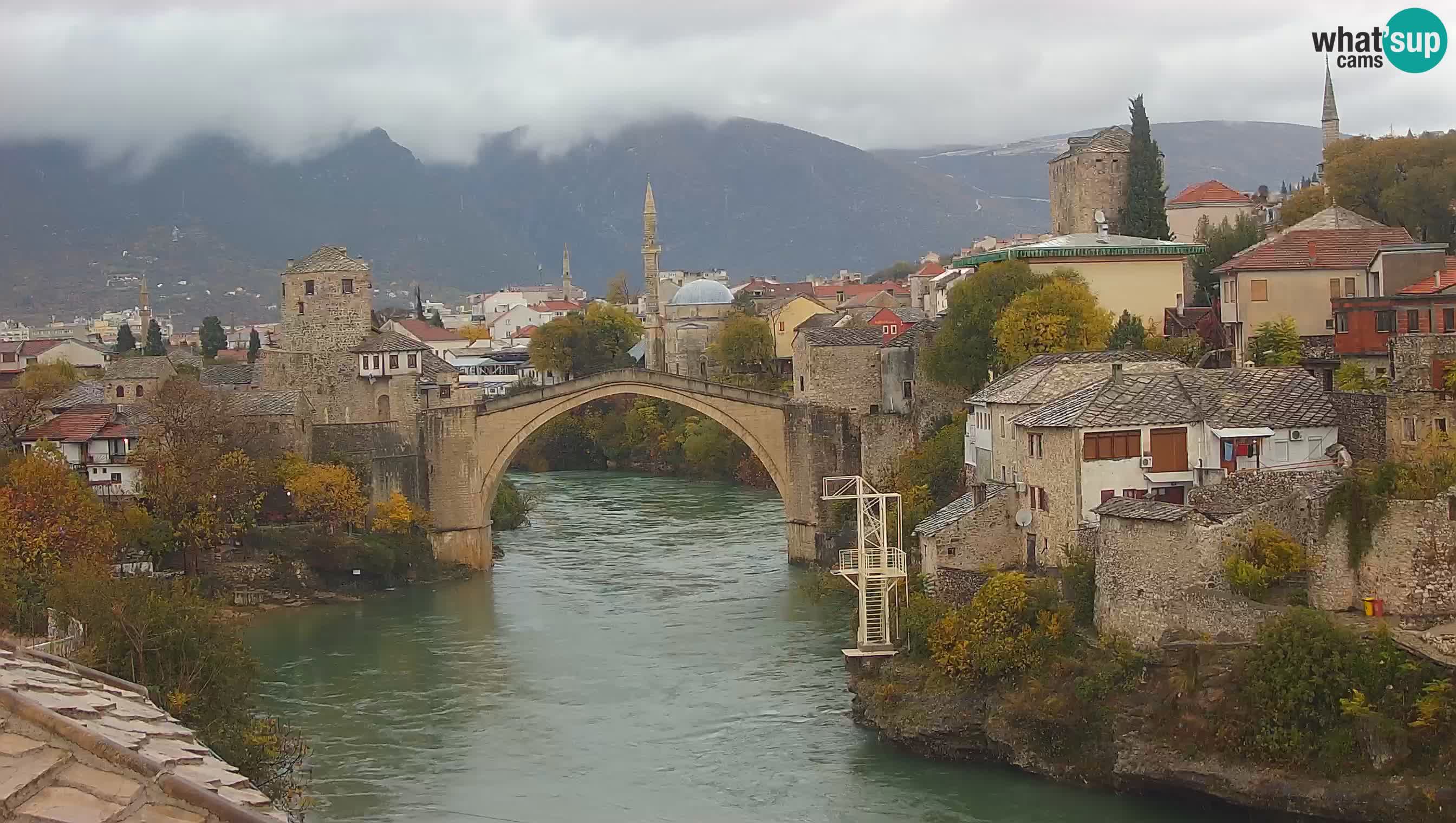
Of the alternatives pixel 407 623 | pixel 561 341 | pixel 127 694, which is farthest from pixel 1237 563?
pixel 561 341

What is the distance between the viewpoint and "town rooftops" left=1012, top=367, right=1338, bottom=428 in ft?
95.7

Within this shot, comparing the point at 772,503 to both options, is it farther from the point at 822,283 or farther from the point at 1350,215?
the point at 822,283

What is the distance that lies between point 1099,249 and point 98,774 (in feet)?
133

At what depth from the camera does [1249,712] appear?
2358cm

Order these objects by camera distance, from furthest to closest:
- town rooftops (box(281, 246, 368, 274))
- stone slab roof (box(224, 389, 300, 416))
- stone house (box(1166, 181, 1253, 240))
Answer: stone house (box(1166, 181, 1253, 240))
town rooftops (box(281, 246, 368, 274))
stone slab roof (box(224, 389, 300, 416))

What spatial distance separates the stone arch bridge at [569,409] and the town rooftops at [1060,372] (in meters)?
12.0

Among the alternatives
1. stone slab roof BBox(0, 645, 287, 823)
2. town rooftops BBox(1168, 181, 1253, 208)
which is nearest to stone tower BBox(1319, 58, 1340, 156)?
town rooftops BBox(1168, 181, 1253, 208)

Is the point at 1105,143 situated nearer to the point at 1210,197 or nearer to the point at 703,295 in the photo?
the point at 1210,197

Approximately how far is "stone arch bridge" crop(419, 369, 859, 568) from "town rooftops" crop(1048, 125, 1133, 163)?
1297 cm

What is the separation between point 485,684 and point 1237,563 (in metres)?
14.5

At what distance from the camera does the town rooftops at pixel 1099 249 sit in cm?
4516

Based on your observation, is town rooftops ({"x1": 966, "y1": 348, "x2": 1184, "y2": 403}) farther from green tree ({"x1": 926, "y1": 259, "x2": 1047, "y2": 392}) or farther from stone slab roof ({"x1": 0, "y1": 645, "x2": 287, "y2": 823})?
stone slab roof ({"x1": 0, "y1": 645, "x2": 287, "y2": 823})

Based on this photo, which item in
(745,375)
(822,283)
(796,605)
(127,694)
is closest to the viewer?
(127,694)

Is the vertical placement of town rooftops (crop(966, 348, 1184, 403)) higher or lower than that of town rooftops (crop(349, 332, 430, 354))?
lower
